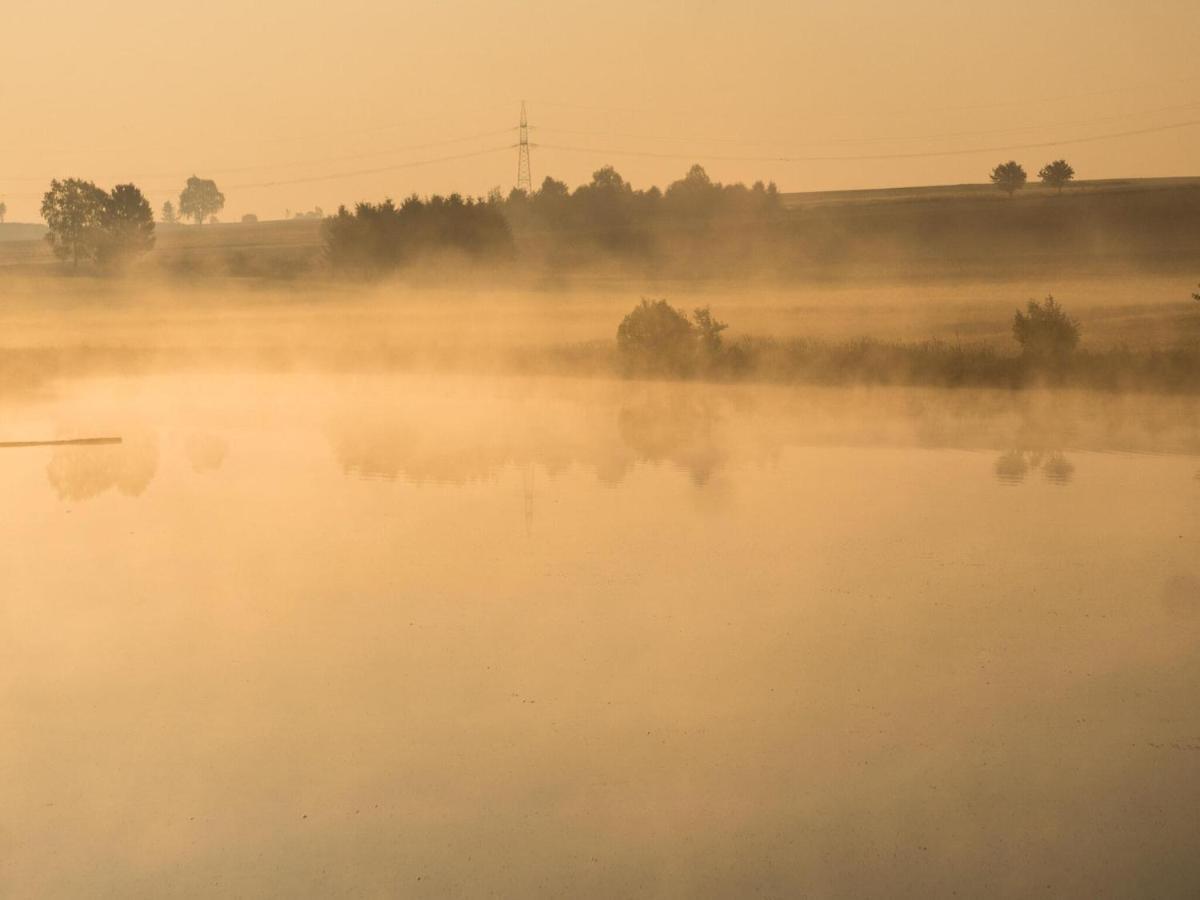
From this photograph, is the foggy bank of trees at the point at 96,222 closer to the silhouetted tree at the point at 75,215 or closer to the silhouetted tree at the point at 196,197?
the silhouetted tree at the point at 75,215

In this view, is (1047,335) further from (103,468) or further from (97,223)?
(97,223)

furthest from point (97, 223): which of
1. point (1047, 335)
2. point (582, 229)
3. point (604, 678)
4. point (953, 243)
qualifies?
point (604, 678)

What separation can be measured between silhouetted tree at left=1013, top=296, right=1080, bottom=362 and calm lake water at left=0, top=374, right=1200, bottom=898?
12.1m

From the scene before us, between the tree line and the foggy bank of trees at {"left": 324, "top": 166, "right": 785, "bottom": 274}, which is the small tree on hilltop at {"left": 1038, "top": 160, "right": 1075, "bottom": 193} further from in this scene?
the tree line

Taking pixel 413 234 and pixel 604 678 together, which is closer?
pixel 604 678

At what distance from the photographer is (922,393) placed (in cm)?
3262

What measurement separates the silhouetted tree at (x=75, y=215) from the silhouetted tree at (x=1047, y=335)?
73032 millimetres

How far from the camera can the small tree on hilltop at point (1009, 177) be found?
102 m

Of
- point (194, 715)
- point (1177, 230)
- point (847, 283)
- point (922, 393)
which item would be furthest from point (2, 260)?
point (194, 715)

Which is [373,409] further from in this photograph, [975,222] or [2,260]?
[2,260]

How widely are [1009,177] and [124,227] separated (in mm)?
62316

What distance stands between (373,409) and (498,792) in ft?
75.6

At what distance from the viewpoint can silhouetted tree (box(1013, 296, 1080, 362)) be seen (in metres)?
34.0

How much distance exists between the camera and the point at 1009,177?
102188 millimetres
